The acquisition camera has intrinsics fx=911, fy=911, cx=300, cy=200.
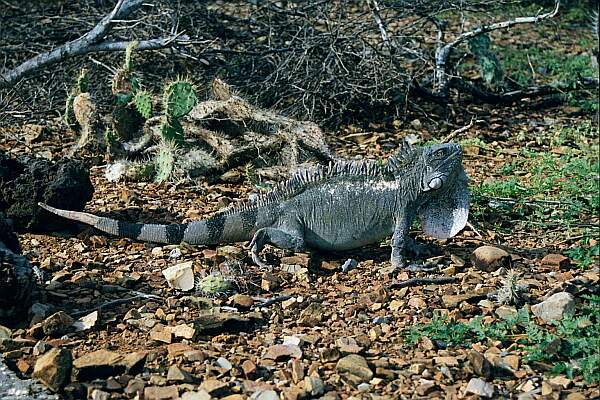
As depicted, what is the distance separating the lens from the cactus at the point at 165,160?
6.59 meters

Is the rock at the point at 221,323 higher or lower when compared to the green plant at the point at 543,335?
lower

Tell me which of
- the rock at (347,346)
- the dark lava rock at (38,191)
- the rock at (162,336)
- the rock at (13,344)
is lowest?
the rock at (13,344)

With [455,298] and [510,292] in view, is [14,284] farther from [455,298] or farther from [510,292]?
[510,292]

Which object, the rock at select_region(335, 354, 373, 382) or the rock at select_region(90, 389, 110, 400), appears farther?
the rock at select_region(335, 354, 373, 382)

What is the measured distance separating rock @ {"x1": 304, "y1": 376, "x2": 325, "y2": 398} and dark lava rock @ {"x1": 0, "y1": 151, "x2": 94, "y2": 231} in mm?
2423

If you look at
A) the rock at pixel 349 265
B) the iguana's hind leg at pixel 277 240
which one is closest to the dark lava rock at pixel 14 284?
the iguana's hind leg at pixel 277 240

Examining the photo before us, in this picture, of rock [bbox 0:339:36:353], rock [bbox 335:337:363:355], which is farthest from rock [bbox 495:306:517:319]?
rock [bbox 0:339:36:353]

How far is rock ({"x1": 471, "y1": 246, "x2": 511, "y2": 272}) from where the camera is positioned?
17.1 ft

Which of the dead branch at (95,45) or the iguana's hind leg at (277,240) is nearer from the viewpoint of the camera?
the iguana's hind leg at (277,240)

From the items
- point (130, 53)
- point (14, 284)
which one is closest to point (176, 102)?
point (130, 53)

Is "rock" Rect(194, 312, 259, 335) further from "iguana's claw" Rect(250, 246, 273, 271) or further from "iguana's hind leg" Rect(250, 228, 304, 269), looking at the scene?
"iguana's hind leg" Rect(250, 228, 304, 269)

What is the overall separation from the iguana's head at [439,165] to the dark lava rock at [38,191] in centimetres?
216

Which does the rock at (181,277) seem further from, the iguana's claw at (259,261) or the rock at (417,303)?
the rock at (417,303)

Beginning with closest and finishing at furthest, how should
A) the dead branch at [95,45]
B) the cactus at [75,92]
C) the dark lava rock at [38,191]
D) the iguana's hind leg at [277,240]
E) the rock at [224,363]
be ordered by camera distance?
the rock at [224,363] → the iguana's hind leg at [277,240] → the dark lava rock at [38,191] → the dead branch at [95,45] → the cactus at [75,92]
